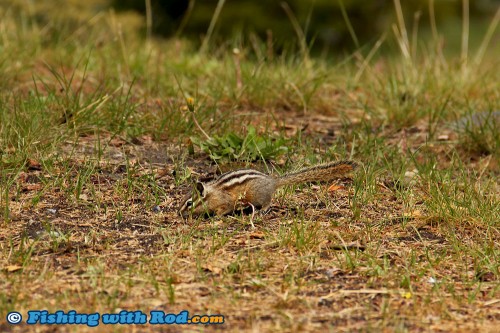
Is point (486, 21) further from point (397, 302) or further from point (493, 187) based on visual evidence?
point (397, 302)

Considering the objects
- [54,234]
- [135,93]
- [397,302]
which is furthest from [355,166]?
[135,93]

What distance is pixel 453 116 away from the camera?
24.3 feet

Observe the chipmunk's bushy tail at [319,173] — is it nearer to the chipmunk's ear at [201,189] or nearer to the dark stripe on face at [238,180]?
the dark stripe on face at [238,180]

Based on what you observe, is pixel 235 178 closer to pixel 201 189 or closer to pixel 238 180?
pixel 238 180

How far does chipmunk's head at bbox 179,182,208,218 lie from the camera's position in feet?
16.4

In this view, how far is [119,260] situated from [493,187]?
2.64m

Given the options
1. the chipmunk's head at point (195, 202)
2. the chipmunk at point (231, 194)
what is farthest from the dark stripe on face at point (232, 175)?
the chipmunk's head at point (195, 202)

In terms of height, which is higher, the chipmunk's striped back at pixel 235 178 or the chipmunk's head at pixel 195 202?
the chipmunk's striped back at pixel 235 178

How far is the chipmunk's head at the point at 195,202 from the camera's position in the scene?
5.01 metres

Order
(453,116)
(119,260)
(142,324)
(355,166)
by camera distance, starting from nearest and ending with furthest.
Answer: (142,324), (119,260), (355,166), (453,116)

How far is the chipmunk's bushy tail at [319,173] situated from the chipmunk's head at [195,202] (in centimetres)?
57

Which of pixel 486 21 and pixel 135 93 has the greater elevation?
pixel 135 93

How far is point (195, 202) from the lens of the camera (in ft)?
16.5

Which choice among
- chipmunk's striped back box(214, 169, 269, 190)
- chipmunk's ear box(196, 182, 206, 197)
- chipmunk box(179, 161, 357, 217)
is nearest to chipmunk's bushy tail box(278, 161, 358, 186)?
chipmunk box(179, 161, 357, 217)
